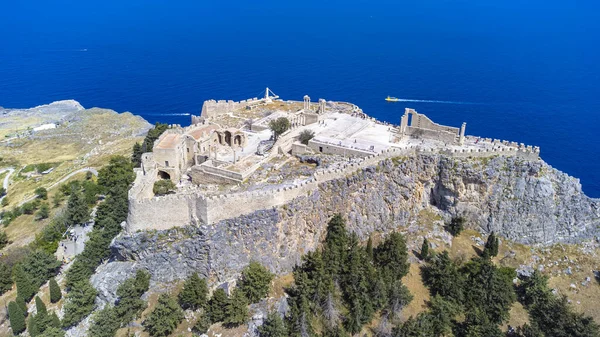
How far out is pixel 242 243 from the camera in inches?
1863

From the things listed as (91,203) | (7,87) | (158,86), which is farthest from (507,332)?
(7,87)

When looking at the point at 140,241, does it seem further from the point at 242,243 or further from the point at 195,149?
the point at 195,149

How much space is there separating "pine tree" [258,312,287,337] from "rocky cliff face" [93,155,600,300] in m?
6.78

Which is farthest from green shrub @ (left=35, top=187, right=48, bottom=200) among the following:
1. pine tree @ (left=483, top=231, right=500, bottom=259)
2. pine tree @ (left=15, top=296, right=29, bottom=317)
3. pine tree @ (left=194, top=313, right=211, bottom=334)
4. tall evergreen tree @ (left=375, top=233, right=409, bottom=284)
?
pine tree @ (left=483, top=231, right=500, bottom=259)

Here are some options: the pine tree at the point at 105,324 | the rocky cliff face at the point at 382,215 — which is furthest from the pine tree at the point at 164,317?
the rocky cliff face at the point at 382,215

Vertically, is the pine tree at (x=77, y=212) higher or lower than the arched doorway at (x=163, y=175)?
lower

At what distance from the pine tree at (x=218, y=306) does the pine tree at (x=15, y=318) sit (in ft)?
72.6

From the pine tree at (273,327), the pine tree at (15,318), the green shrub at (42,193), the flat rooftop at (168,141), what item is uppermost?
the flat rooftop at (168,141)

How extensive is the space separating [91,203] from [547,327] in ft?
205

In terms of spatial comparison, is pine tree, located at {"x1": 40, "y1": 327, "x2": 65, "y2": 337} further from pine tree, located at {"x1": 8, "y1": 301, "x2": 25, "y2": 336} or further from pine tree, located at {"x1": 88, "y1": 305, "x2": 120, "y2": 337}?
pine tree, located at {"x1": 8, "y1": 301, "x2": 25, "y2": 336}

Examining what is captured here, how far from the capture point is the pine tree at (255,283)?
1797 inches

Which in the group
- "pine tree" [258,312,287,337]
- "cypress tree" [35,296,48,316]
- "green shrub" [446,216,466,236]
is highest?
"green shrub" [446,216,466,236]

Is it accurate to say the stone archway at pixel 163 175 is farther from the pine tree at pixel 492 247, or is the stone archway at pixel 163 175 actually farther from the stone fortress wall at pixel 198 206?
the pine tree at pixel 492 247

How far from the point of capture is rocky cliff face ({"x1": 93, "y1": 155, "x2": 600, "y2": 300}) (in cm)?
4681
